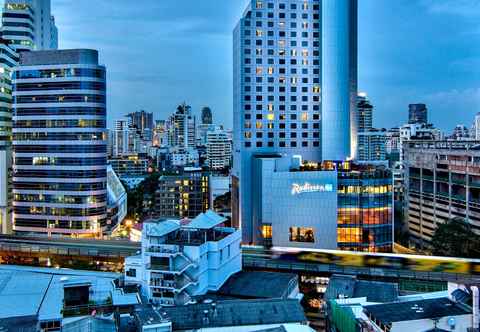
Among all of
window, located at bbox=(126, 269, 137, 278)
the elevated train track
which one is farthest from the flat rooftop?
the elevated train track

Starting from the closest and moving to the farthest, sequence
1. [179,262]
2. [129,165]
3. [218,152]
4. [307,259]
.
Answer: [179,262] → [307,259] → [129,165] → [218,152]

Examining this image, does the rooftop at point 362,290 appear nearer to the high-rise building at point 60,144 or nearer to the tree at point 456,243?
the tree at point 456,243

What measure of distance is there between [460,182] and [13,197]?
54.8 metres

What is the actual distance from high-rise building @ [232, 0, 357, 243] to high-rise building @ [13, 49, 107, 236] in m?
17.4

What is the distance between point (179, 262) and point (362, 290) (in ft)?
37.0

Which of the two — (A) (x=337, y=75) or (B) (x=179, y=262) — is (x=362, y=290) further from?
(A) (x=337, y=75)

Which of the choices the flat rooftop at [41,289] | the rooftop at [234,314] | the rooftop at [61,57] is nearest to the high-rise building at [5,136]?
the rooftop at [61,57]

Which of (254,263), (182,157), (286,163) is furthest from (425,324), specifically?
(182,157)

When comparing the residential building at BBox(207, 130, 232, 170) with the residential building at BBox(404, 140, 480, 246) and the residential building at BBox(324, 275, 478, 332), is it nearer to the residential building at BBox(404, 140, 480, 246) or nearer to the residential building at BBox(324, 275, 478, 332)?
the residential building at BBox(404, 140, 480, 246)

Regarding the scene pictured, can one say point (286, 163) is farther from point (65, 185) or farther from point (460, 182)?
point (65, 185)

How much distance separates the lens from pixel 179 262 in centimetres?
3378

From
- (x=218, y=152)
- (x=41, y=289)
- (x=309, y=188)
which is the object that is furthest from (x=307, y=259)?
(x=218, y=152)

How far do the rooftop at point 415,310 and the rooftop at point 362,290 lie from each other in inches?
178

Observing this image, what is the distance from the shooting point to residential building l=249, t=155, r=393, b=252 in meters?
55.1
